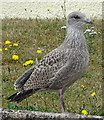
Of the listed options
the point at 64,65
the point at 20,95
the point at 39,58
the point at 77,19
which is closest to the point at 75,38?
the point at 77,19

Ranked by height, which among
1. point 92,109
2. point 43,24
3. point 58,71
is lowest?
point 92,109

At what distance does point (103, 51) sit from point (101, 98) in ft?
11.1

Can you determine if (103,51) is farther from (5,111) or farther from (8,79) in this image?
(5,111)

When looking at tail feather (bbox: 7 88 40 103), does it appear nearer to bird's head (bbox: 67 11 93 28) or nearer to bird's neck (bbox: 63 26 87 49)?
bird's neck (bbox: 63 26 87 49)

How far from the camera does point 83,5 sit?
53.2 feet

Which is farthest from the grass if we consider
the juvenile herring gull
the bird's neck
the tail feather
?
the bird's neck

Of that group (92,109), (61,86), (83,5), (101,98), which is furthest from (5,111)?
(83,5)

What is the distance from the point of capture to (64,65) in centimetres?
492

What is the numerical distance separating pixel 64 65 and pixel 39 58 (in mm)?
4329

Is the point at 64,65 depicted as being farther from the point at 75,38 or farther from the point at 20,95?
the point at 20,95

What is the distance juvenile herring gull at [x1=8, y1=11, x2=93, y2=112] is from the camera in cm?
488

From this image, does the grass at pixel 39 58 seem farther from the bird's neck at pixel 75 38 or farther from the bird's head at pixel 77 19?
the bird's head at pixel 77 19

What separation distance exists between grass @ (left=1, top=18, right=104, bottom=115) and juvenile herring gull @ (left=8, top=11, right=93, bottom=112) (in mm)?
521

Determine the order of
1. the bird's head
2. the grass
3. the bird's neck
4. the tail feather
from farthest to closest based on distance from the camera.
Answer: the grass
the tail feather
the bird's neck
the bird's head
